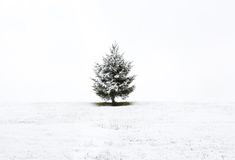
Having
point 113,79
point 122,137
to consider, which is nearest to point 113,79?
point 113,79

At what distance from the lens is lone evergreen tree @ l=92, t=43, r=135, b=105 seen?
4644cm

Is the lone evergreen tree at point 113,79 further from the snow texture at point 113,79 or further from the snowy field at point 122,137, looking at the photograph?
the snowy field at point 122,137

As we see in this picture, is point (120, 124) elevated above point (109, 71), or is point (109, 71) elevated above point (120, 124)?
point (109, 71)

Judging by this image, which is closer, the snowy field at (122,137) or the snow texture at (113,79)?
the snowy field at (122,137)

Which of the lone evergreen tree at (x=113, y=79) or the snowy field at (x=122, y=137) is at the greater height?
the lone evergreen tree at (x=113, y=79)

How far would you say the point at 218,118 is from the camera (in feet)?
105

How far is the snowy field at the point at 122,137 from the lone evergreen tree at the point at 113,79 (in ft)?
40.2

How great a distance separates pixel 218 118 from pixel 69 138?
655 inches

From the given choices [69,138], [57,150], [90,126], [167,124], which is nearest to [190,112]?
[167,124]

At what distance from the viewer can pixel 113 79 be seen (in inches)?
1854

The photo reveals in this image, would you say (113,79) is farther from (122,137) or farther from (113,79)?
(122,137)

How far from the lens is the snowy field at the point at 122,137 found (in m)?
16.9

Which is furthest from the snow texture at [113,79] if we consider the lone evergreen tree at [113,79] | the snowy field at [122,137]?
the snowy field at [122,137]

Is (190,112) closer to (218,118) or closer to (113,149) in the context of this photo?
(218,118)
